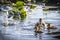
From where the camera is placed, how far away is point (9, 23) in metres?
6.39

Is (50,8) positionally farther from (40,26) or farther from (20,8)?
(20,8)

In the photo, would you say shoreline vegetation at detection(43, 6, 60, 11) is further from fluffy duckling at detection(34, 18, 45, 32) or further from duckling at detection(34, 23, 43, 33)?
duckling at detection(34, 23, 43, 33)

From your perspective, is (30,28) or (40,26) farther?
(40,26)

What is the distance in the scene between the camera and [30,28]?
20.7ft

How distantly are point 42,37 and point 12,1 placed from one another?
1.13 meters

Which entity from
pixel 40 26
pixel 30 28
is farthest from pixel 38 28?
pixel 30 28

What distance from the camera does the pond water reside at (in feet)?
20.2

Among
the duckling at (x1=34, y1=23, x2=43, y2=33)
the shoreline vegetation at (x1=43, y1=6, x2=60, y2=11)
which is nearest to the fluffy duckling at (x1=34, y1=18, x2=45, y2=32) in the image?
the duckling at (x1=34, y1=23, x2=43, y2=33)

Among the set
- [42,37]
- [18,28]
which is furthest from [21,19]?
[42,37]

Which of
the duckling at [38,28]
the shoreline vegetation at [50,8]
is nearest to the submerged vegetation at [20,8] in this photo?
the duckling at [38,28]

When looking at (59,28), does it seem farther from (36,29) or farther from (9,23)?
(9,23)

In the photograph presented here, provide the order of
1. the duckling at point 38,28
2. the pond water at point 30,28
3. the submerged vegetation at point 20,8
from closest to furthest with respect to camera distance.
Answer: the pond water at point 30,28
the duckling at point 38,28
the submerged vegetation at point 20,8

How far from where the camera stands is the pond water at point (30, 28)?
20.2 feet

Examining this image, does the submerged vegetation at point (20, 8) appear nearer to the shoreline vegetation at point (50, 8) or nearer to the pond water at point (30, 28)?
the pond water at point (30, 28)
